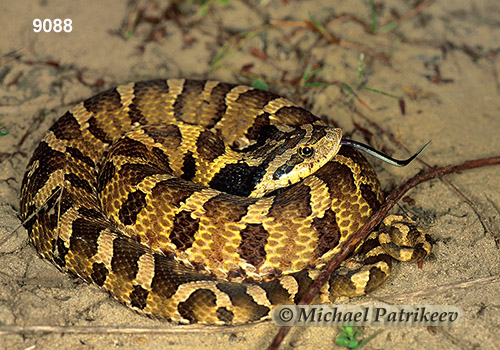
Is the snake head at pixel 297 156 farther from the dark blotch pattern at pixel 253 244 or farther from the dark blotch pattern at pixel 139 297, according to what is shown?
the dark blotch pattern at pixel 139 297

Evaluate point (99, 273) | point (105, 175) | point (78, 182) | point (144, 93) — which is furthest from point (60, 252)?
point (144, 93)

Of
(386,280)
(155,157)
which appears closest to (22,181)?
(155,157)

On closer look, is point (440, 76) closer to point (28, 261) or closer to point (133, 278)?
point (133, 278)

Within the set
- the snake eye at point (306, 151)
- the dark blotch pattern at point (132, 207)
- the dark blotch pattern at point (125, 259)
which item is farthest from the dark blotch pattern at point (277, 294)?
the dark blotch pattern at point (132, 207)

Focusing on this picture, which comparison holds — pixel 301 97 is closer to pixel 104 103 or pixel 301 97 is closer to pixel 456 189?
pixel 456 189

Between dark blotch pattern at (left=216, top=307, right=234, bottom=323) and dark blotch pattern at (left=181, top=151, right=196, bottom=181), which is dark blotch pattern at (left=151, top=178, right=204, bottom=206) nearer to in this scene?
dark blotch pattern at (left=181, top=151, right=196, bottom=181)

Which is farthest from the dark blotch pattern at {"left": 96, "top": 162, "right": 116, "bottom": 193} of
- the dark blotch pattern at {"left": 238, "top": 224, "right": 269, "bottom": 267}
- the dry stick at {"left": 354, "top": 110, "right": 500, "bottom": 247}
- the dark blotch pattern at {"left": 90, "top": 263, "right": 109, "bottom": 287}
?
the dry stick at {"left": 354, "top": 110, "right": 500, "bottom": 247}
